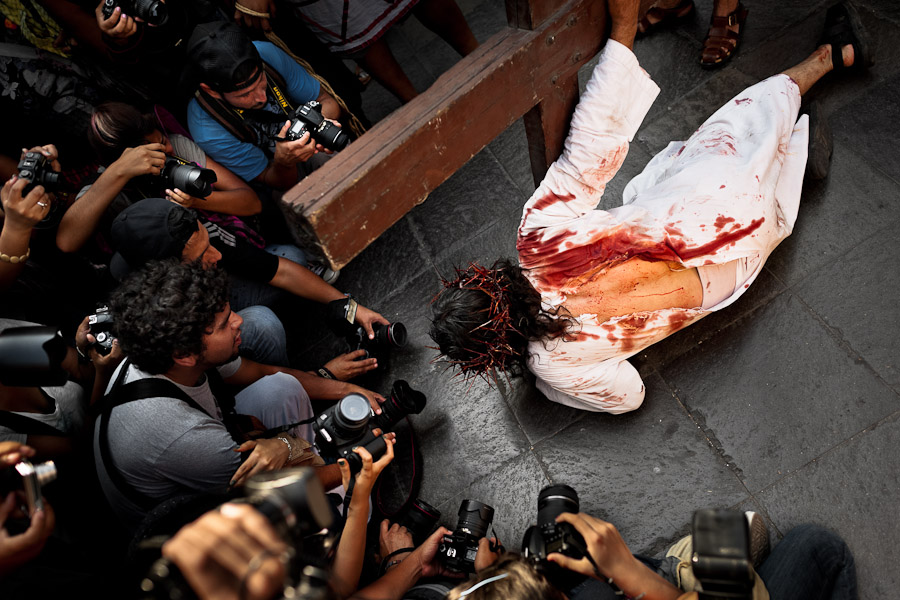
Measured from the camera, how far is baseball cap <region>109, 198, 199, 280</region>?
106 inches

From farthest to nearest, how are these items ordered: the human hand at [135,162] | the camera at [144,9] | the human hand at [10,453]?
the camera at [144,9], the human hand at [135,162], the human hand at [10,453]

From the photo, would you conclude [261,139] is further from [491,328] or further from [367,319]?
Result: [491,328]

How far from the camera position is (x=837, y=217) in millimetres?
2873

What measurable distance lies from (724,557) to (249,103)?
2697 millimetres

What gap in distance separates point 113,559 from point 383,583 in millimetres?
948

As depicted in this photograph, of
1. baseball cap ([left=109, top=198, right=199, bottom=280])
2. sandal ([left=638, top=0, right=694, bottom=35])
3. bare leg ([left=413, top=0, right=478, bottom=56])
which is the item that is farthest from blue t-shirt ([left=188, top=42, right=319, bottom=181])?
sandal ([left=638, top=0, right=694, bottom=35])

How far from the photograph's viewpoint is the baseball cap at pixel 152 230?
2684 mm

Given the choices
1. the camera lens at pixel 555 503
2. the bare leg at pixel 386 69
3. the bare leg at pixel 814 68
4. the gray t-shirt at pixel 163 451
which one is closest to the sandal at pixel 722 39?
the bare leg at pixel 814 68

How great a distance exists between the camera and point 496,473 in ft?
9.64

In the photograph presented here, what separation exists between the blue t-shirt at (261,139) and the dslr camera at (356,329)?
2.80 ft

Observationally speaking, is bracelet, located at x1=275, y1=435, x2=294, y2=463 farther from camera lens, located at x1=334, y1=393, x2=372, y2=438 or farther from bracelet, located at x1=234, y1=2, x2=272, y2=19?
bracelet, located at x1=234, y1=2, x2=272, y2=19

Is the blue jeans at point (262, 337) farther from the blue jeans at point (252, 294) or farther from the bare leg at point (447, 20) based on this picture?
the bare leg at point (447, 20)

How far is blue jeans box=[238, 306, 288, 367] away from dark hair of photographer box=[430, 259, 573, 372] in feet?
3.64

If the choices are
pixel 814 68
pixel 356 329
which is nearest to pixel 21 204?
pixel 356 329
